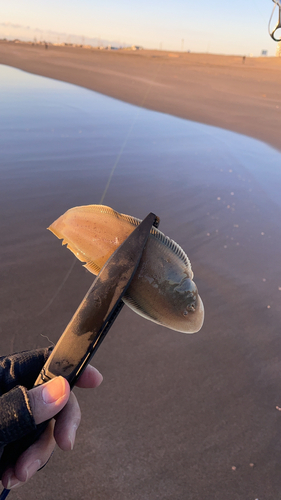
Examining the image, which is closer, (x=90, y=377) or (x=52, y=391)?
(x=52, y=391)

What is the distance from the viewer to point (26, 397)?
40.7 inches

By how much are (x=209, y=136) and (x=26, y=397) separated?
7.83 m

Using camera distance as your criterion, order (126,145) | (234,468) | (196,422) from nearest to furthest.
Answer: (234,468)
(196,422)
(126,145)

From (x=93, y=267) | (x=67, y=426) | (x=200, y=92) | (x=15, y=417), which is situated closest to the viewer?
(x=15, y=417)

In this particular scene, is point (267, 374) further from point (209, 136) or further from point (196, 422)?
point (209, 136)

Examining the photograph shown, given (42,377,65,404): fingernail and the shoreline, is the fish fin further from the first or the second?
the shoreline

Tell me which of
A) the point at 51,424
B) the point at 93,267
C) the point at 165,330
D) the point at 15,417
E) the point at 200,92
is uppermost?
the point at 200,92

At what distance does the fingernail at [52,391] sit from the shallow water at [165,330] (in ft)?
3.03

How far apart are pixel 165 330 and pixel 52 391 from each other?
1.55 m

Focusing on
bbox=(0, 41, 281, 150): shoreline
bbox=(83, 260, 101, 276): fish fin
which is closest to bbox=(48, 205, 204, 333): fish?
bbox=(83, 260, 101, 276): fish fin

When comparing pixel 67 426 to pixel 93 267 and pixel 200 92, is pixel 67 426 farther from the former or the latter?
pixel 200 92

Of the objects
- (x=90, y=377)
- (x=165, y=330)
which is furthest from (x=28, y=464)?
(x=165, y=330)

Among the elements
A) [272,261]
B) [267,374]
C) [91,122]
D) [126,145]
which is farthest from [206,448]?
[91,122]

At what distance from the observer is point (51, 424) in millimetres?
1350
